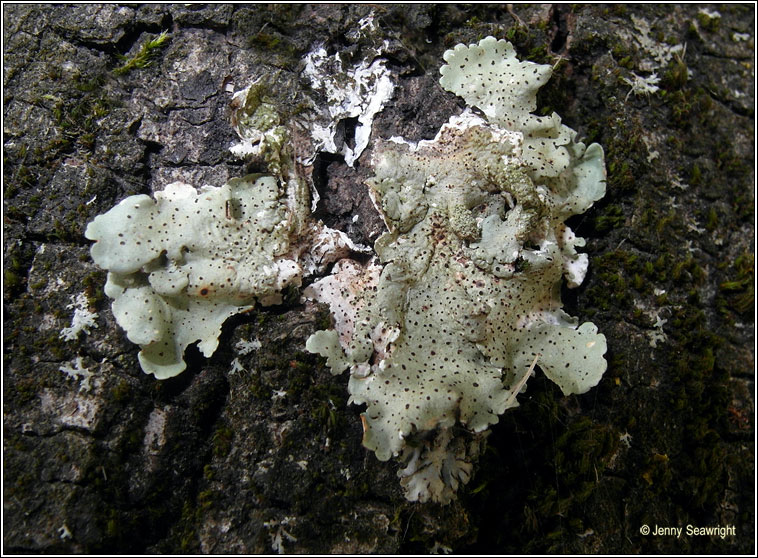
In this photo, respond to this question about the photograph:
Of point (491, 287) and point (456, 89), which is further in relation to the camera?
point (456, 89)

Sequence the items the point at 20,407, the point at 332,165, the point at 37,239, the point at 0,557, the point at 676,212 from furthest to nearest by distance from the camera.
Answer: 1. the point at 676,212
2. the point at 332,165
3. the point at 37,239
4. the point at 20,407
5. the point at 0,557

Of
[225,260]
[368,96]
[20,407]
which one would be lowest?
[20,407]

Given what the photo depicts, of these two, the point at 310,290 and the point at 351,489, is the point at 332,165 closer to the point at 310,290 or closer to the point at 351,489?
the point at 310,290

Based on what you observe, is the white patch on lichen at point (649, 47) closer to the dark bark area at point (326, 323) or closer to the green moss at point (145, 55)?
the dark bark area at point (326, 323)

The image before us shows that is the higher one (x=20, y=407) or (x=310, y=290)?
(x=310, y=290)

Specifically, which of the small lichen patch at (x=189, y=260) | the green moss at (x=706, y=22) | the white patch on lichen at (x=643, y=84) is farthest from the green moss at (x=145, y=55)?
the green moss at (x=706, y=22)

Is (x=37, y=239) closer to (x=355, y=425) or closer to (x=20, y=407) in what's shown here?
(x=20, y=407)

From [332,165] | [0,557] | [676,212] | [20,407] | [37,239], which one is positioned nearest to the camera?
[0,557]

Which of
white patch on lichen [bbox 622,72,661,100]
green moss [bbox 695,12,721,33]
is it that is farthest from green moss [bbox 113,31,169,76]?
green moss [bbox 695,12,721,33]


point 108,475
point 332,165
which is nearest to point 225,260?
point 332,165
